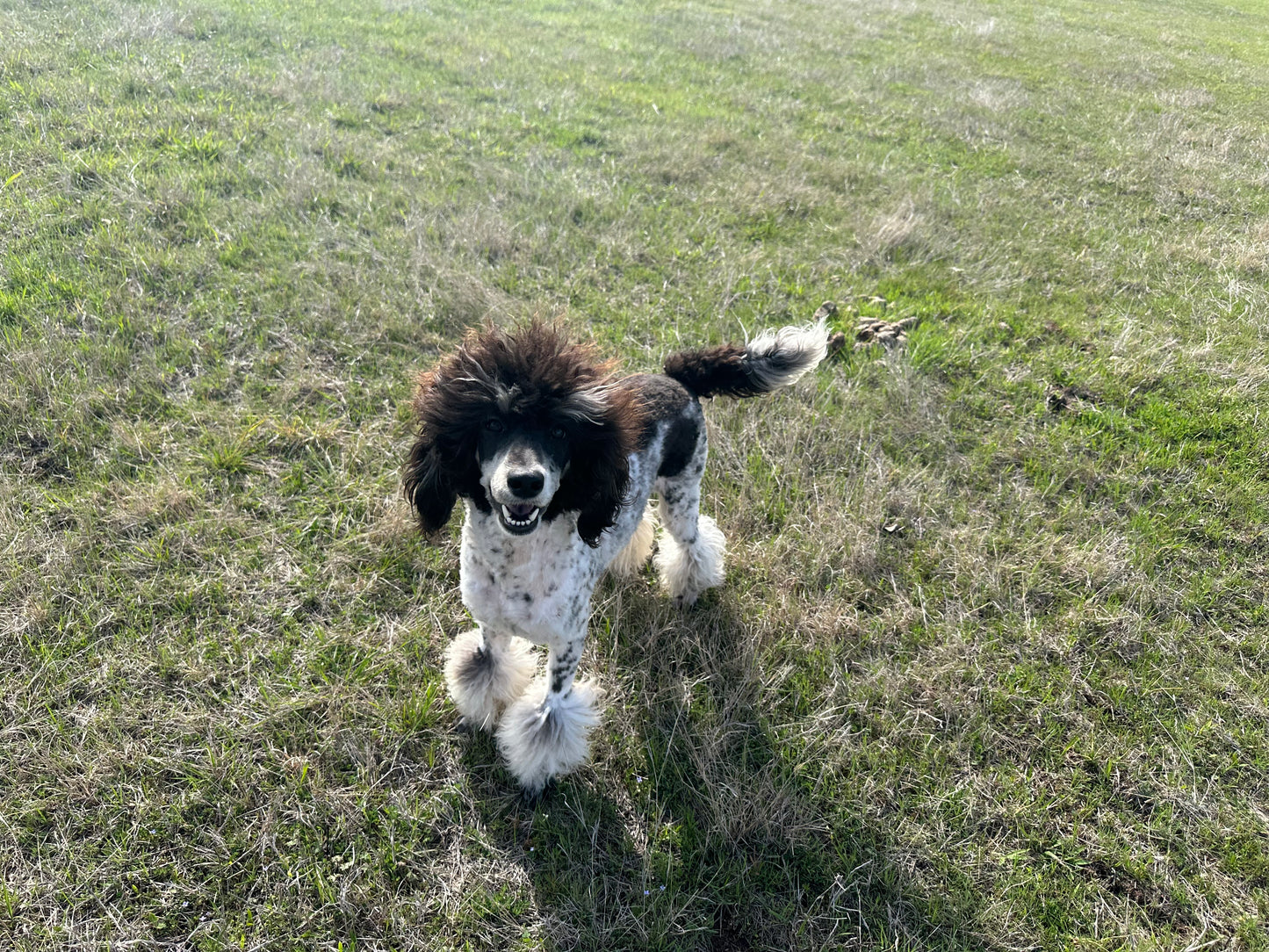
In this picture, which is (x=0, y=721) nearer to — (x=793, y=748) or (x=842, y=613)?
(x=793, y=748)

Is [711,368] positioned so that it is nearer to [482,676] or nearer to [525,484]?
[525,484]

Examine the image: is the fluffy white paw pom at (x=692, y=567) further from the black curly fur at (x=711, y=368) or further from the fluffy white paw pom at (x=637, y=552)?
the black curly fur at (x=711, y=368)

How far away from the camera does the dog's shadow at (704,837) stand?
2537 millimetres

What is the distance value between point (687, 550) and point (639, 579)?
0.38m

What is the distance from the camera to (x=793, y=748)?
3094mm

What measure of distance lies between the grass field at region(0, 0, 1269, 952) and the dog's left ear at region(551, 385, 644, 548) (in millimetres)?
1121

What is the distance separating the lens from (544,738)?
2.92 meters

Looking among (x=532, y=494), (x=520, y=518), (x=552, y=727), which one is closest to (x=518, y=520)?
(x=520, y=518)

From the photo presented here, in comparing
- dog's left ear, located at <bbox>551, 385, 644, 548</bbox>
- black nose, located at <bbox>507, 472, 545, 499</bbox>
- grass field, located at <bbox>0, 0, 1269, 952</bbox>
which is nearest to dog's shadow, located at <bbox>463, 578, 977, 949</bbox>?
grass field, located at <bbox>0, 0, 1269, 952</bbox>

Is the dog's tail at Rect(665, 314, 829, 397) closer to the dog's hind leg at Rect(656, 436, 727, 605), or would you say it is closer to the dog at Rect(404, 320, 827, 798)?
the dog at Rect(404, 320, 827, 798)

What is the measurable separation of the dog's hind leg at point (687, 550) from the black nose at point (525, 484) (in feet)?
5.42

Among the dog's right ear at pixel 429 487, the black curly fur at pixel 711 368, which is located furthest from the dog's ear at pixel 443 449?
the black curly fur at pixel 711 368

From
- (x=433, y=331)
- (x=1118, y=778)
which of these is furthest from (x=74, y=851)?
(x=1118, y=778)

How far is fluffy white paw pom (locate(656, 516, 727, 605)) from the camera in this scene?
12.6 feet
